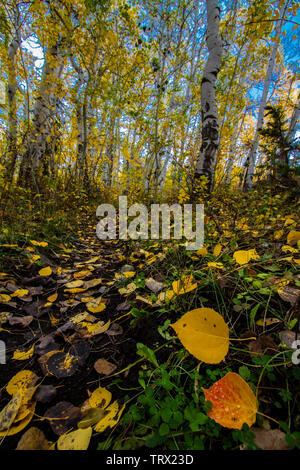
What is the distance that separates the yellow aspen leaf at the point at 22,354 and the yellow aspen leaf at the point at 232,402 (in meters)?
0.70

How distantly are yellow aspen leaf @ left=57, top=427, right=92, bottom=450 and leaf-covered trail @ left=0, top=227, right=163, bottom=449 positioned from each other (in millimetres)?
36

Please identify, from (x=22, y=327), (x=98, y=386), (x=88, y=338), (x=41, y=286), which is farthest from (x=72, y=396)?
(x=41, y=286)

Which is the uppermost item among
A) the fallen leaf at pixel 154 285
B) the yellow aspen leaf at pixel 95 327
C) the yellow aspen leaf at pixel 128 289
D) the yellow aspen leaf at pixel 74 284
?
the fallen leaf at pixel 154 285

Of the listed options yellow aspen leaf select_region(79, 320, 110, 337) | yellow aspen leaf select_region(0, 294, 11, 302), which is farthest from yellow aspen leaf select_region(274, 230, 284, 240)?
yellow aspen leaf select_region(0, 294, 11, 302)

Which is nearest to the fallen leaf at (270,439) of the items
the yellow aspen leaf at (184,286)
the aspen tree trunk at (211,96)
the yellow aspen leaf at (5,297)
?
the yellow aspen leaf at (184,286)

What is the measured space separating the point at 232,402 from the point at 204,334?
16 centimetres

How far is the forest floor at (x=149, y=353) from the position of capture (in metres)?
0.46

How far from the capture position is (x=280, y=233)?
1325 millimetres

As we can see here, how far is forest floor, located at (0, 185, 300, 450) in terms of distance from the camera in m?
0.46

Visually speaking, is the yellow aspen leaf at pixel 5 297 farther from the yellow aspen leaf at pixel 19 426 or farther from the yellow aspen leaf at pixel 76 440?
the yellow aspen leaf at pixel 76 440

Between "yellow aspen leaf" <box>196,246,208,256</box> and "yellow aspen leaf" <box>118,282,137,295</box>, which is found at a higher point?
"yellow aspen leaf" <box>196,246,208,256</box>

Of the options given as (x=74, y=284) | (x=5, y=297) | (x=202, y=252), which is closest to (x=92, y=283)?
(x=74, y=284)

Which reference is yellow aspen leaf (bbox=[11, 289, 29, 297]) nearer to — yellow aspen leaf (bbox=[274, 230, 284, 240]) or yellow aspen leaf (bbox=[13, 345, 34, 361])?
yellow aspen leaf (bbox=[13, 345, 34, 361])

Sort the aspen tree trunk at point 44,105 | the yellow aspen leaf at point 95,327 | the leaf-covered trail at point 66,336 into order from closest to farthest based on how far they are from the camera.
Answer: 1. the leaf-covered trail at point 66,336
2. the yellow aspen leaf at point 95,327
3. the aspen tree trunk at point 44,105
